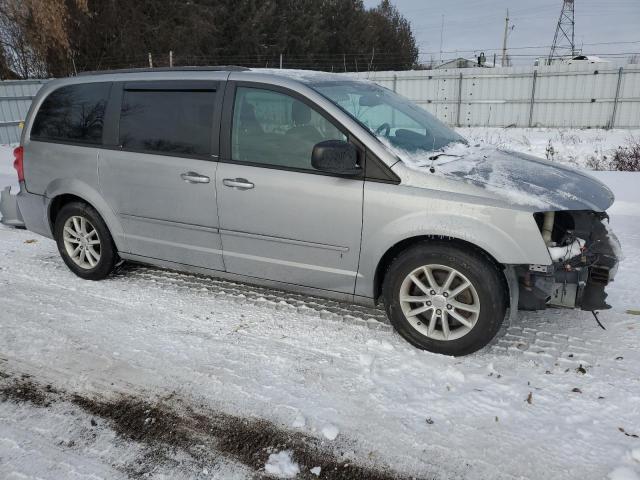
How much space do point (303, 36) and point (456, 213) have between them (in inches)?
1408

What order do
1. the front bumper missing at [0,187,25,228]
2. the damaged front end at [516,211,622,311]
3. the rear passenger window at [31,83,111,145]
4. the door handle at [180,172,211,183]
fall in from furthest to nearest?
the front bumper missing at [0,187,25,228] < the rear passenger window at [31,83,111,145] < the door handle at [180,172,211,183] < the damaged front end at [516,211,622,311]

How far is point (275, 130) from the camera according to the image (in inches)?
145

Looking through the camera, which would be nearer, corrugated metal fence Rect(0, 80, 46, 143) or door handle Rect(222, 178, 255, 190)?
door handle Rect(222, 178, 255, 190)

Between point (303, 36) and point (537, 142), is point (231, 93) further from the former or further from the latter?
point (303, 36)

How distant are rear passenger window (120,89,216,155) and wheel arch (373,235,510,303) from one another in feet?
5.19

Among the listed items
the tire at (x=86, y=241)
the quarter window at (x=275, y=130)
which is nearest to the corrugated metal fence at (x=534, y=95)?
the quarter window at (x=275, y=130)

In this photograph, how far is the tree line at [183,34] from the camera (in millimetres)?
16375

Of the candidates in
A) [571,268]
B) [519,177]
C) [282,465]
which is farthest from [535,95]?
[282,465]

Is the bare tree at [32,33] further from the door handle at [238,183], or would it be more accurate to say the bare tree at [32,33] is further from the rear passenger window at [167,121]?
the door handle at [238,183]

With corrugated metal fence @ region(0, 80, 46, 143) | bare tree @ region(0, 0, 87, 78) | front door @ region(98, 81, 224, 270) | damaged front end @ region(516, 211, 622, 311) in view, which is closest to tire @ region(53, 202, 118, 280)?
front door @ region(98, 81, 224, 270)

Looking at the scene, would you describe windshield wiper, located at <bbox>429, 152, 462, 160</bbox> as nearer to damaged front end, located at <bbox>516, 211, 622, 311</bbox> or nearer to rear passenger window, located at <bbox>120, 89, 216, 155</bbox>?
damaged front end, located at <bbox>516, 211, 622, 311</bbox>

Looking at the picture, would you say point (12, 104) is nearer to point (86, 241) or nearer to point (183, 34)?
point (183, 34)

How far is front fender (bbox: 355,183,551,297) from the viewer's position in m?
3.06

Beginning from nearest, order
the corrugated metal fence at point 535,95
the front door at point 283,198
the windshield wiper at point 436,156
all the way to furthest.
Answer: the windshield wiper at point 436,156 → the front door at point 283,198 → the corrugated metal fence at point 535,95
